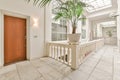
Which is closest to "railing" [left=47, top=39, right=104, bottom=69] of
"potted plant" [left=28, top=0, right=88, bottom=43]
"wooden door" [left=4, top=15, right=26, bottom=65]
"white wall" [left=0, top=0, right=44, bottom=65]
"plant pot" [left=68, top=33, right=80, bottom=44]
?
"plant pot" [left=68, top=33, right=80, bottom=44]

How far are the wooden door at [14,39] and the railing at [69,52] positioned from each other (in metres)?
1.21

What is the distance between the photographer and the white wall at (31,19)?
117 inches

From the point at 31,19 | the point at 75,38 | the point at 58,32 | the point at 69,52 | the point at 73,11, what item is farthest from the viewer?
the point at 58,32

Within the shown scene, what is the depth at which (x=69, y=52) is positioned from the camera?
112 inches

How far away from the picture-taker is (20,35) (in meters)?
3.45

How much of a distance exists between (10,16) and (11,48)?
1.22m

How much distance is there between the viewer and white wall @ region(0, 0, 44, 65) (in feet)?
9.77

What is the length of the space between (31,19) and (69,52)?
217 centimetres

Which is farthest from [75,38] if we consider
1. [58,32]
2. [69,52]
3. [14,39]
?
[58,32]

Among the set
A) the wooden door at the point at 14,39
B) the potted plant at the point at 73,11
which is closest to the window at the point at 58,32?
the wooden door at the point at 14,39

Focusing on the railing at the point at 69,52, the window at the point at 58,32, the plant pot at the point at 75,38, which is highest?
the window at the point at 58,32

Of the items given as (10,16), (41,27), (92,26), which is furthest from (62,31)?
(92,26)

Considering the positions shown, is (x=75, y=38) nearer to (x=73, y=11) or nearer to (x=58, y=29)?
(x=73, y=11)

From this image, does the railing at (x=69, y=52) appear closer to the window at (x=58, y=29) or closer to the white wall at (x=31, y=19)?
the white wall at (x=31, y=19)
